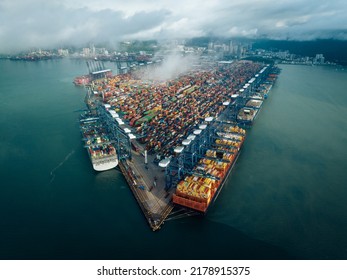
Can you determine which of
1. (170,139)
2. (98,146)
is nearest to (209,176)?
(170,139)

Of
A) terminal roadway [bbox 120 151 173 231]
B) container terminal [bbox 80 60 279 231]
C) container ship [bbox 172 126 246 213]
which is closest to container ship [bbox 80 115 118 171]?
container terminal [bbox 80 60 279 231]

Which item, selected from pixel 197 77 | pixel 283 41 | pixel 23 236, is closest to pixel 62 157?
pixel 23 236

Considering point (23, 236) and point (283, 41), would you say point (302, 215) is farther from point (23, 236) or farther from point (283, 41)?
point (283, 41)

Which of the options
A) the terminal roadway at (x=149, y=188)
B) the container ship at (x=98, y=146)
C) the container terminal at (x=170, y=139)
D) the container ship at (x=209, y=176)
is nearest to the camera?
the terminal roadway at (x=149, y=188)

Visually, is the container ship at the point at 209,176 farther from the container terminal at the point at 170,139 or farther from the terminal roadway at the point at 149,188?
the terminal roadway at the point at 149,188

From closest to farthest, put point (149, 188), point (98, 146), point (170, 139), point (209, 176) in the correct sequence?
point (209, 176), point (149, 188), point (98, 146), point (170, 139)

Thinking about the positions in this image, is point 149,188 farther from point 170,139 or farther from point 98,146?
point 170,139

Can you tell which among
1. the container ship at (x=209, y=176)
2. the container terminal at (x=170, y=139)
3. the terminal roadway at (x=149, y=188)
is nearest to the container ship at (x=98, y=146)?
the container terminal at (x=170, y=139)
